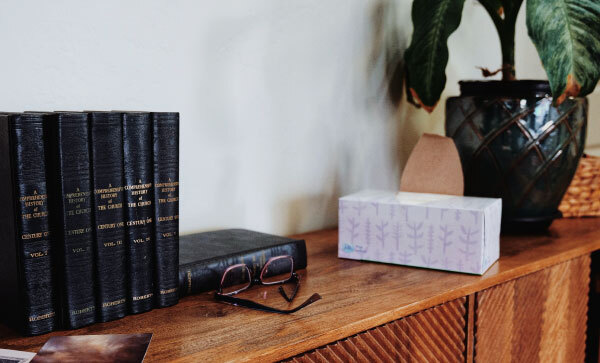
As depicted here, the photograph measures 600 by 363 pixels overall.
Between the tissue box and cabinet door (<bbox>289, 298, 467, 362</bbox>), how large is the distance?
0.33 feet

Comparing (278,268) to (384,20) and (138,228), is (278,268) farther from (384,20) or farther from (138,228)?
(384,20)

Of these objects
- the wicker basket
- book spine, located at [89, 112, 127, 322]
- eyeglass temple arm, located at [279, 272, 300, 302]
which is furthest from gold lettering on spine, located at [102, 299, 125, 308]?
the wicker basket

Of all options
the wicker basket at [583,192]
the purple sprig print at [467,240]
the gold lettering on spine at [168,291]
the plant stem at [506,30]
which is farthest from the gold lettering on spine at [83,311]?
the wicker basket at [583,192]

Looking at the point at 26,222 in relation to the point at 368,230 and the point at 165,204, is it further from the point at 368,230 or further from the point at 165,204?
the point at 368,230

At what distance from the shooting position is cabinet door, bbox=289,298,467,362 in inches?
28.8

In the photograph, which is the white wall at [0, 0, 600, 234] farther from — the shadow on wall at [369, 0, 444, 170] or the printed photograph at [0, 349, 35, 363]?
the printed photograph at [0, 349, 35, 363]

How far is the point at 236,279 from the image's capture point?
90 cm

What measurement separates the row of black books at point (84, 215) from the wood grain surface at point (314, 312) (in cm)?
4

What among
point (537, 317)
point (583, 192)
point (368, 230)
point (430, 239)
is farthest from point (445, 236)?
point (583, 192)

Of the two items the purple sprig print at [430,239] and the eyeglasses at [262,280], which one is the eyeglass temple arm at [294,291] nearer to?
the eyeglasses at [262,280]

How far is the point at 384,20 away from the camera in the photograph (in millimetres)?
1434

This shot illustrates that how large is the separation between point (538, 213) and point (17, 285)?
3.60ft

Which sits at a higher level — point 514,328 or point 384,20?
point 384,20

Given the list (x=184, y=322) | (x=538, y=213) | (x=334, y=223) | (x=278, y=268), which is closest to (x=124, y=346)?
(x=184, y=322)
